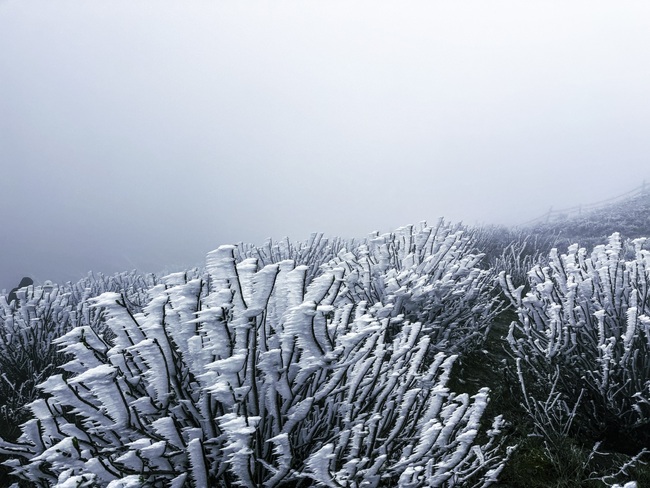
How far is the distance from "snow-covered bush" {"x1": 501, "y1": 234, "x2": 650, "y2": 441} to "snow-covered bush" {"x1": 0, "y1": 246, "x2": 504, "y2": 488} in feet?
3.91

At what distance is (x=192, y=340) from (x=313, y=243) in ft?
13.9

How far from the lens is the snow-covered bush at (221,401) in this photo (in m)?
0.95

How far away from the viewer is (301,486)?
1250 millimetres

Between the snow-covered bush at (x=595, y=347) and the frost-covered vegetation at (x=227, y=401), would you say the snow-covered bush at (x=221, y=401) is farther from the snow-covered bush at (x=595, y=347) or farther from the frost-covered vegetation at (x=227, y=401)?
the snow-covered bush at (x=595, y=347)

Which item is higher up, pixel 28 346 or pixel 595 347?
pixel 28 346

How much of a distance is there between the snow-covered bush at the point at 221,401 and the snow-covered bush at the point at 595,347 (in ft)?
3.91

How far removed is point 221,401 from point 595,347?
228 centimetres

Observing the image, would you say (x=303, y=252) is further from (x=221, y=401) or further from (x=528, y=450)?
(x=221, y=401)

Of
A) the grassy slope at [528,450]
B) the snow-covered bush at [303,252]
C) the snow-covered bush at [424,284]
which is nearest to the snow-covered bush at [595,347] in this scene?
the grassy slope at [528,450]

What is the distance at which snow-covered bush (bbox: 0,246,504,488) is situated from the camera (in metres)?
0.95

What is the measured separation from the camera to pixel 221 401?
1006mm

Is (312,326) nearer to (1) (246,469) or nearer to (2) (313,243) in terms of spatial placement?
(1) (246,469)

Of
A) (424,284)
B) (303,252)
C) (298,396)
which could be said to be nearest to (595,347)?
(424,284)

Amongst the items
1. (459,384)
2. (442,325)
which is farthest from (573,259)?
(459,384)
